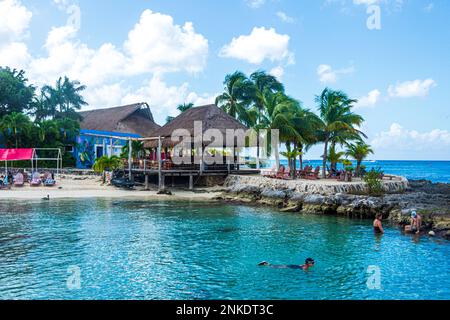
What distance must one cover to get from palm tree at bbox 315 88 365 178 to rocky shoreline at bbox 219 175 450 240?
14.6 feet

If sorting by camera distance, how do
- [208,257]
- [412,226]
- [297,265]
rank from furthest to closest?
[412,226] → [208,257] → [297,265]

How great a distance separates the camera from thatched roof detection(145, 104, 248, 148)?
93.7 ft

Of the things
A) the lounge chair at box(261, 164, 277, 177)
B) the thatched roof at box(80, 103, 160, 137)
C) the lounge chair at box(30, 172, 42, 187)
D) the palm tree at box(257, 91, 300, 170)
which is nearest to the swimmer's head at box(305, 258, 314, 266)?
the palm tree at box(257, 91, 300, 170)

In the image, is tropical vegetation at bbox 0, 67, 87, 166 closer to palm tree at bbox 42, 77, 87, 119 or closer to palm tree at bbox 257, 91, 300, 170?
palm tree at bbox 42, 77, 87, 119

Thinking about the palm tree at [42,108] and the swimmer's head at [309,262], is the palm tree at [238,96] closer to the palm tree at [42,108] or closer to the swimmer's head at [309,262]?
the palm tree at [42,108]

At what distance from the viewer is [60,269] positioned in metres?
10.1

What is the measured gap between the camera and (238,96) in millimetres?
38906

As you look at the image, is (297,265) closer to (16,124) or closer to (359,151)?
(359,151)

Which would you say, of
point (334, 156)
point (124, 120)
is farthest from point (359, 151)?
point (124, 120)

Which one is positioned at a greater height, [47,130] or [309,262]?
[47,130]

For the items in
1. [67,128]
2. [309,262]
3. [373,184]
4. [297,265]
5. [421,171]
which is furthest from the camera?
[421,171]

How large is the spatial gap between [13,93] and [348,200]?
3662cm

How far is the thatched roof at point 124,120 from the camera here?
138 feet

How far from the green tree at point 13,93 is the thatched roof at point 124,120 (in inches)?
241
